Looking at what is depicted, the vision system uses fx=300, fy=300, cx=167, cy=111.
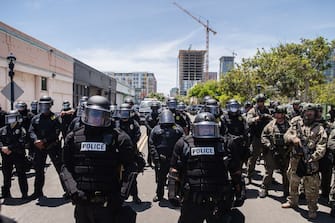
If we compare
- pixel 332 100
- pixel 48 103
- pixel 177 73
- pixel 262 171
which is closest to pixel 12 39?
pixel 48 103

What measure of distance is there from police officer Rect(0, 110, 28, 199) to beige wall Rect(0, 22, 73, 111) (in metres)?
15.2

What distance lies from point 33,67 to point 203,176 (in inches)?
940

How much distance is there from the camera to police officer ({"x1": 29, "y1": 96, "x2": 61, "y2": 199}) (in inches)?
237

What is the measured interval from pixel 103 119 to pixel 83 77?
3788 centimetres

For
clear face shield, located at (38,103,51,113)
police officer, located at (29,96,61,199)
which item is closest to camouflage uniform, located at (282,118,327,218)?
police officer, located at (29,96,61,199)

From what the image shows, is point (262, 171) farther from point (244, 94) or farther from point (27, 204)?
point (244, 94)

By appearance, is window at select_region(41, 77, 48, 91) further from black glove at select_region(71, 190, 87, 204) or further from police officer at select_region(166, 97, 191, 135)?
black glove at select_region(71, 190, 87, 204)

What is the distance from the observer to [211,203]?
3320 millimetres

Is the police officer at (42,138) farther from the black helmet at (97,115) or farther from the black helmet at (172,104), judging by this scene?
the black helmet at (172,104)

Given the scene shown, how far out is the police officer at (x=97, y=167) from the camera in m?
3.01

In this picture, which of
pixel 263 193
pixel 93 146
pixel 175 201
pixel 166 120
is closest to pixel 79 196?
pixel 93 146

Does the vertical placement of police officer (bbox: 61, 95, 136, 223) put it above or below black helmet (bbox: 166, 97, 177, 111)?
below

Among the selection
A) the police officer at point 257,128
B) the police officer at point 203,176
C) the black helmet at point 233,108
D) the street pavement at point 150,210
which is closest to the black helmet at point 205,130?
the police officer at point 203,176

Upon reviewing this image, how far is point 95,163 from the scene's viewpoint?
301 centimetres
